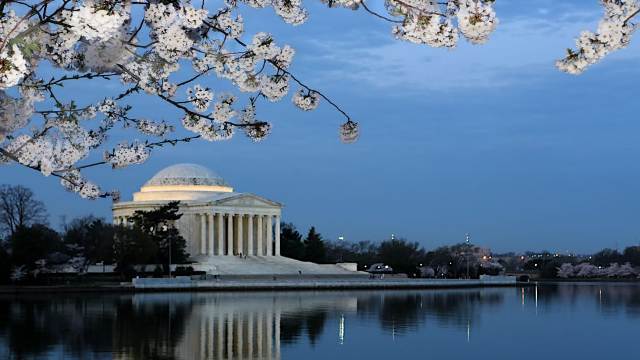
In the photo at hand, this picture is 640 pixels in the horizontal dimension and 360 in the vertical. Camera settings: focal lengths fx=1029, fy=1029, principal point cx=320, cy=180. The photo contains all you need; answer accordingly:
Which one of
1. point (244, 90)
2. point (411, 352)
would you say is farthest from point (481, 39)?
point (411, 352)

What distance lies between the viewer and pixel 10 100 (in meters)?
9.26

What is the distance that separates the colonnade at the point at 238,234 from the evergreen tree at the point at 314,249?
11.9 feet

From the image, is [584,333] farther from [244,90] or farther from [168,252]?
[168,252]

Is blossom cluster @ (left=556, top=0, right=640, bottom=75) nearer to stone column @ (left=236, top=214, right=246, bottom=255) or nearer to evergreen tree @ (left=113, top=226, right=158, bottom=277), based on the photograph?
evergreen tree @ (left=113, top=226, right=158, bottom=277)

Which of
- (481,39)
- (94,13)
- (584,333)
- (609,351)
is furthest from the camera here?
(584,333)

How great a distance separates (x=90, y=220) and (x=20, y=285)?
115ft

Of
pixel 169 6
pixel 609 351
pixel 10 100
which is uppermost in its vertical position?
pixel 169 6

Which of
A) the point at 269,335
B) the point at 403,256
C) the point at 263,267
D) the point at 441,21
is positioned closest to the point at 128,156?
the point at 441,21

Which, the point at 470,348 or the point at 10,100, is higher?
the point at 10,100

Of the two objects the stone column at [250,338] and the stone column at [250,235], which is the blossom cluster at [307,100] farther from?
the stone column at [250,235]

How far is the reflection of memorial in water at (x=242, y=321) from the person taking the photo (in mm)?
30406

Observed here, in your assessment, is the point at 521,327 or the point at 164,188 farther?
the point at 164,188

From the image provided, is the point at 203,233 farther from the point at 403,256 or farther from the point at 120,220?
the point at 403,256

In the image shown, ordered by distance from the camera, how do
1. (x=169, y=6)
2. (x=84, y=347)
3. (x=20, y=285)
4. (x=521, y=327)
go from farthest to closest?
(x=20, y=285) → (x=521, y=327) → (x=84, y=347) → (x=169, y=6)
